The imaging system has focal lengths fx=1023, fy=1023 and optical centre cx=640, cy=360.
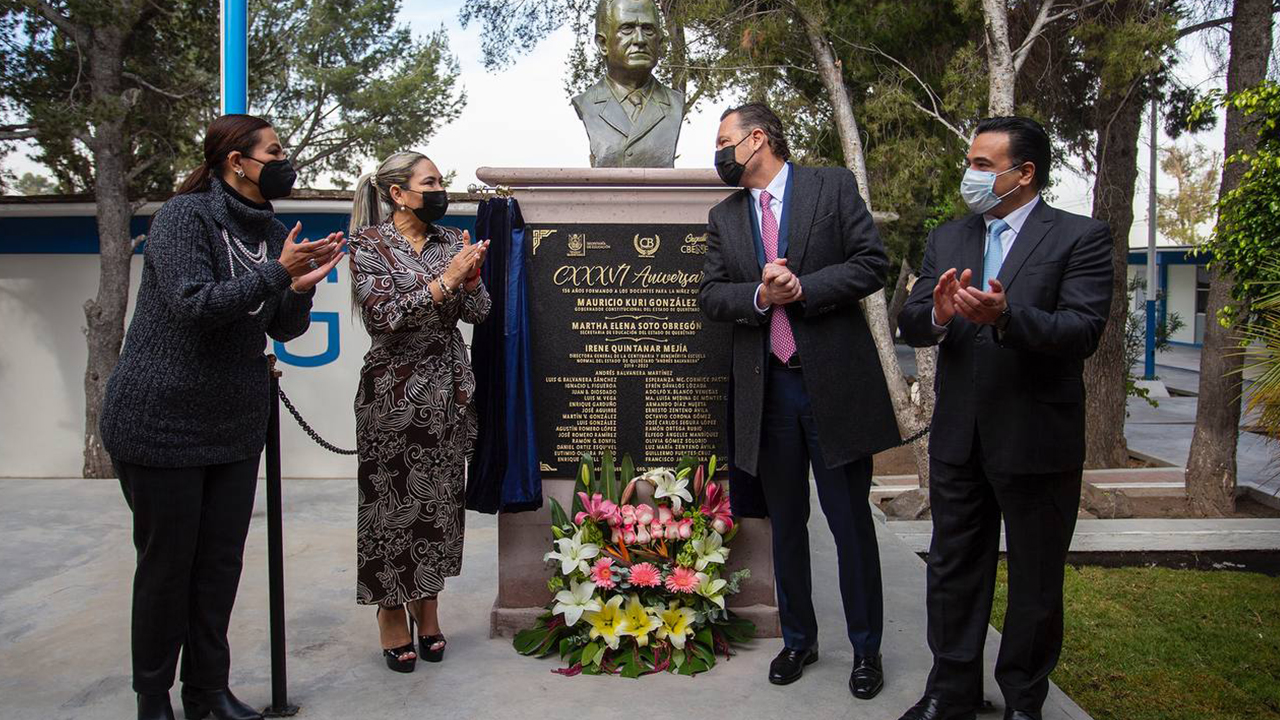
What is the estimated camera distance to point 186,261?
10.2 feet

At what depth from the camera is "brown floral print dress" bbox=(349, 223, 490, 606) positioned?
3.79 metres

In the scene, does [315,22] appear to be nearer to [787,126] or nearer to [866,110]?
[787,126]

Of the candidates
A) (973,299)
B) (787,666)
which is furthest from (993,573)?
(973,299)

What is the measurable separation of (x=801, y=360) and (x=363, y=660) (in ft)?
6.89

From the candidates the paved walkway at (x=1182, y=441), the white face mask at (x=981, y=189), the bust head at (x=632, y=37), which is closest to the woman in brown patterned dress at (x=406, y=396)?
the bust head at (x=632, y=37)

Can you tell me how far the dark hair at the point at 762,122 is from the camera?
376cm

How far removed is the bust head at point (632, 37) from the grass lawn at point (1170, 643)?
3.14 metres

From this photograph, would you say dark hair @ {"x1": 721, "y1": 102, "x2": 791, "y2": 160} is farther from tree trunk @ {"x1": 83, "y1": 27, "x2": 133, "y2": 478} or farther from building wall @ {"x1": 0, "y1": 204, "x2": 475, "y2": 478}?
tree trunk @ {"x1": 83, "y1": 27, "x2": 133, "y2": 478}

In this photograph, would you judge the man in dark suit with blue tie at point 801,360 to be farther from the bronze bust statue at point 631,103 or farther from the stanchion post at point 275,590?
the stanchion post at point 275,590

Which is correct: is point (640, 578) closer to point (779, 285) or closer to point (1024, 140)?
point (779, 285)

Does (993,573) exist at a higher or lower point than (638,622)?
higher

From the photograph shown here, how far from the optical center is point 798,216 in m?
3.73

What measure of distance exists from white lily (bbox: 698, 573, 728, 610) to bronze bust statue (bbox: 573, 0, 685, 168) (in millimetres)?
1779

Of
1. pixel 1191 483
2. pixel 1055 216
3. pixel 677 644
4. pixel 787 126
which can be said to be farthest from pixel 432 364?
pixel 787 126
